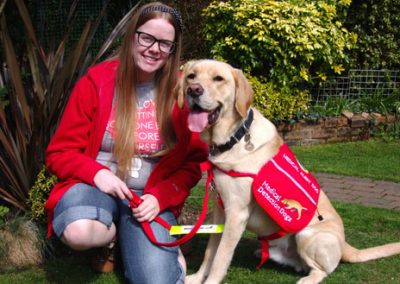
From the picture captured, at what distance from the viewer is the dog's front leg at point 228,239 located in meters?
3.17

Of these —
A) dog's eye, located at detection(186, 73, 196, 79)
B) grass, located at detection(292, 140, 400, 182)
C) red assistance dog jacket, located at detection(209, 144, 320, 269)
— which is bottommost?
grass, located at detection(292, 140, 400, 182)

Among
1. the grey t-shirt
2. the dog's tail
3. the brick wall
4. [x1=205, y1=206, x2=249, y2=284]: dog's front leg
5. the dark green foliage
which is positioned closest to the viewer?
[x1=205, y1=206, x2=249, y2=284]: dog's front leg

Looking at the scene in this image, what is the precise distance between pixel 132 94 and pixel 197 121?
0.49 m

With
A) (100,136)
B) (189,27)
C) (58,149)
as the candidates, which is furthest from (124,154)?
(189,27)

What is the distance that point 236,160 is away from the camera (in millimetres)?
3152

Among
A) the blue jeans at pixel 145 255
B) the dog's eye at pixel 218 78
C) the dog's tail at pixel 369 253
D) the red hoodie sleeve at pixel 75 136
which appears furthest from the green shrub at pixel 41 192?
the dog's tail at pixel 369 253

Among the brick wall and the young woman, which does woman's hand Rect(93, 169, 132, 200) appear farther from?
the brick wall

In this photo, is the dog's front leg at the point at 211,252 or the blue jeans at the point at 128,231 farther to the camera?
the dog's front leg at the point at 211,252

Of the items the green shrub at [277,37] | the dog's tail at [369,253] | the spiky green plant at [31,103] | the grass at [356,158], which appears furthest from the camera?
the green shrub at [277,37]

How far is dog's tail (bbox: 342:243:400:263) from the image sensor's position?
3.43 metres

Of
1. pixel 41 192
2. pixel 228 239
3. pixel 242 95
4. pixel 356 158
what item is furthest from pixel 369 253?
pixel 356 158

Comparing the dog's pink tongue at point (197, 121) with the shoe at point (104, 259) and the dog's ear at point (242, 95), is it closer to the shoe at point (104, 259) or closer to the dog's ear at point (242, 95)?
the dog's ear at point (242, 95)

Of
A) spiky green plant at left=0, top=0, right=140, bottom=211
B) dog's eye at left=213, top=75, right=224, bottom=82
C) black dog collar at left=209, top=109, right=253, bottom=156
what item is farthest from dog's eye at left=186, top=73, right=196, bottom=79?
spiky green plant at left=0, top=0, right=140, bottom=211

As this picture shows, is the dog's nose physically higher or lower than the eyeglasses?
lower
